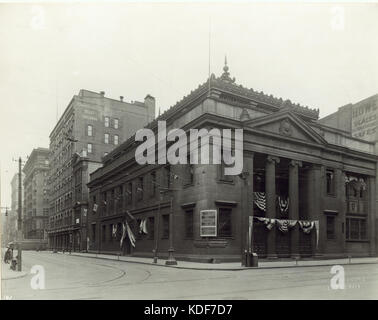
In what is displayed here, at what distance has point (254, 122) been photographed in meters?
33.3

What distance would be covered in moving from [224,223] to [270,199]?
514cm

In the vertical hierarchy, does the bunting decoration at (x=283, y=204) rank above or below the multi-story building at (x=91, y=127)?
below

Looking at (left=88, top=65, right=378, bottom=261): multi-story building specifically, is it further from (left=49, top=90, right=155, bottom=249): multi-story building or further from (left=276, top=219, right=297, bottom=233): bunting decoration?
(left=49, top=90, right=155, bottom=249): multi-story building

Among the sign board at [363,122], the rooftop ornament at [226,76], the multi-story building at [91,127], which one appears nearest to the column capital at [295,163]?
the rooftop ornament at [226,76]

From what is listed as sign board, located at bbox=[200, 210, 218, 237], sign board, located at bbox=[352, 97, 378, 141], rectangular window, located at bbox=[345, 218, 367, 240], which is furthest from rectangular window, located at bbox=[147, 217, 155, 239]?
sign board, located at bbox=[352, 97, 378, 141]

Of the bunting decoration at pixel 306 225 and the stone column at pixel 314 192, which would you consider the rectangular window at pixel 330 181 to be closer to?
the stone column at pixel 314 192

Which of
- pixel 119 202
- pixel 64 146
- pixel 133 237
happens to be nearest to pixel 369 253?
pixel 133 237

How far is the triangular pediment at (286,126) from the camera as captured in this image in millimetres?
33781

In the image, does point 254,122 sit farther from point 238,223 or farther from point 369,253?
point 369,253

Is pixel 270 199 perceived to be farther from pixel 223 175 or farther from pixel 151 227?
pixel 151 227

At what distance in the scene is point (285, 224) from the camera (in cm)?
3444

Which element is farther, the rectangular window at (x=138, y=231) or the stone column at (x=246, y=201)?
the rectangular window at (x=138, y=231)

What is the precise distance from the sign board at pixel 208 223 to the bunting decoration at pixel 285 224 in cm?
660

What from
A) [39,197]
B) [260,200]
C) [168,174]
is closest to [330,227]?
[260,200]
